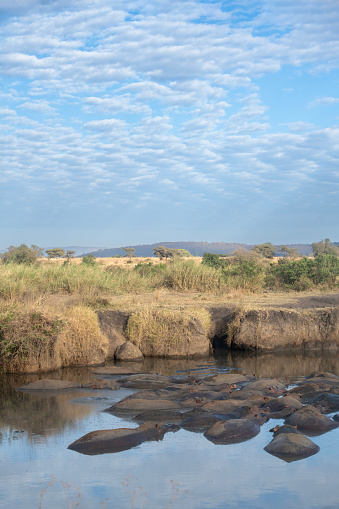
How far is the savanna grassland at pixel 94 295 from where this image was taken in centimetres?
1146

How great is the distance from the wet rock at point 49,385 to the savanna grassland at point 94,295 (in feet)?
4.21

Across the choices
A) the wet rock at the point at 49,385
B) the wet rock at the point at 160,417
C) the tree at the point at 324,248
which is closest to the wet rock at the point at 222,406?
the wet rock at the point at 160,417

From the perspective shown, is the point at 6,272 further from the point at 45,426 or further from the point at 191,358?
the point at 45,426

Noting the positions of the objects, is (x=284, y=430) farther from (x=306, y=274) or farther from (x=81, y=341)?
(x=306, y=274)

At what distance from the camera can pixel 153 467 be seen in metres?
6.34

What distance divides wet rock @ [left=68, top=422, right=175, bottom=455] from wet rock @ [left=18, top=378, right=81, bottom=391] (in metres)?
2.99

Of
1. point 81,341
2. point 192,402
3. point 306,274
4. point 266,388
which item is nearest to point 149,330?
point 81,341

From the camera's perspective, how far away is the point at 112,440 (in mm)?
7016

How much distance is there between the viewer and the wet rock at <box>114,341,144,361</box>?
1283cm

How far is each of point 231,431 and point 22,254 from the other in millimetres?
22923

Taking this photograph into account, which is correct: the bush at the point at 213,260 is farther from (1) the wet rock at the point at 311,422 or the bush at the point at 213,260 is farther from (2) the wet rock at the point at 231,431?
(2) the wet rock at the point at 231,431

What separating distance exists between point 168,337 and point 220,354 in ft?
4.60

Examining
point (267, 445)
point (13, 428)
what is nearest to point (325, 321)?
→ point (267, 445)

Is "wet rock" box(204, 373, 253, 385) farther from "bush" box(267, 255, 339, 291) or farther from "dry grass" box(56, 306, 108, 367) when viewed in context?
"bush" box(267, 255, 339, 291)
